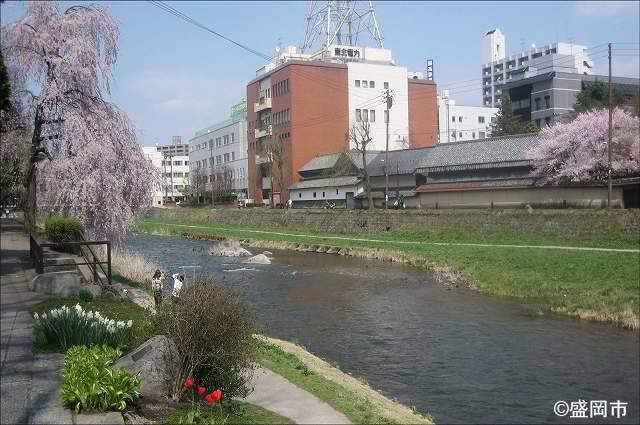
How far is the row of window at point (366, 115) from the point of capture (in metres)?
83.3

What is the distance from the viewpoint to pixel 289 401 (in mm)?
9266

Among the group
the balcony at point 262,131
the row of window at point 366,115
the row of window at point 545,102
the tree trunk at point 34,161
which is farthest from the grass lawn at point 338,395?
the row of window at point 545,102

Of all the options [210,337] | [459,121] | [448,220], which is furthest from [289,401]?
[459,121]

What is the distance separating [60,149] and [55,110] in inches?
52.4

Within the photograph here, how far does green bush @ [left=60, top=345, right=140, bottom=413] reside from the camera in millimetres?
7301

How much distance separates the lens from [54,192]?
68.8ft

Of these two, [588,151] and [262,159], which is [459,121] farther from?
[588,151]

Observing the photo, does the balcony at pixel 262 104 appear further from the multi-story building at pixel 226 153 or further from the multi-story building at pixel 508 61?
the multi-story building at pixel 508 61

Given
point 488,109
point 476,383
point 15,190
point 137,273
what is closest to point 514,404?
point 476,383

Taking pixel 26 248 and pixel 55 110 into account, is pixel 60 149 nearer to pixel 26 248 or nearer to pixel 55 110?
pixel 55 110

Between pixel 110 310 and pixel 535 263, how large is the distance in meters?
20.7

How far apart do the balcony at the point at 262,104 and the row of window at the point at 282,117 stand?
209cm

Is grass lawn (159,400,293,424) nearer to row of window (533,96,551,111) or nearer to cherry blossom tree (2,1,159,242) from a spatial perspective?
cherry blossom tree (2,1,159,242)

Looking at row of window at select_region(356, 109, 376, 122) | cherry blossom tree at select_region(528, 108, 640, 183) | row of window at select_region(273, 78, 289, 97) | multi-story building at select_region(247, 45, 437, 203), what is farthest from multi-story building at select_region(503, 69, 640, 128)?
cherry blossom tree at select_region(528, 108, 640, 183)
